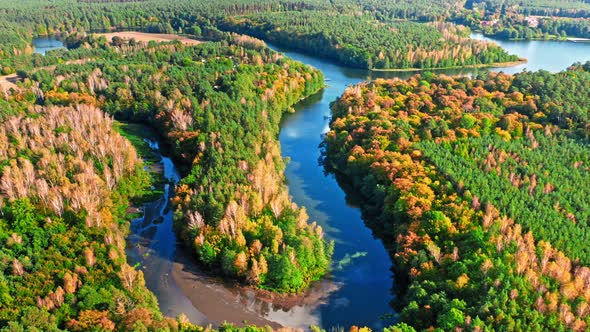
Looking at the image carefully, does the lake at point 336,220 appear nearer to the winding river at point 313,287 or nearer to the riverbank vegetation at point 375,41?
the winding river at point 313,287

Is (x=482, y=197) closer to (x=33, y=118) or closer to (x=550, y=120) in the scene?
(x=550, y=120)

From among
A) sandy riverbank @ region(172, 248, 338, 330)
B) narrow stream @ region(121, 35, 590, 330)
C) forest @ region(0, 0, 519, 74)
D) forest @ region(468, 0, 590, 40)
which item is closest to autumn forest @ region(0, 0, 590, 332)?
sandy riverbank @ region(172, 248, 338, 330)

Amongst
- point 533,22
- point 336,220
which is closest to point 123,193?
point 336,220

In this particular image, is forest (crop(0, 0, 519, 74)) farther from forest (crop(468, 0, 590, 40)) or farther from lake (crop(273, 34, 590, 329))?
lake (crop(273, 34, 590, 329))

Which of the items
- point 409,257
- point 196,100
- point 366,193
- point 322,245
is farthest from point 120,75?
point 409,257

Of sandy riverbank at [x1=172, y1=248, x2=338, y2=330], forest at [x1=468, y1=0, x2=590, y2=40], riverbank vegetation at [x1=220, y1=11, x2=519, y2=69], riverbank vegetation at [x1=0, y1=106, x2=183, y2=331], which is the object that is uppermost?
forest at [x1=468, y1=0, x2=590, y2=40]

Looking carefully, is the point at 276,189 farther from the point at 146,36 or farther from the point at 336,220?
the point at 146,36

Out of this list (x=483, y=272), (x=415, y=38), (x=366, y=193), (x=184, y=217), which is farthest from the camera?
(x=415, y=38)
